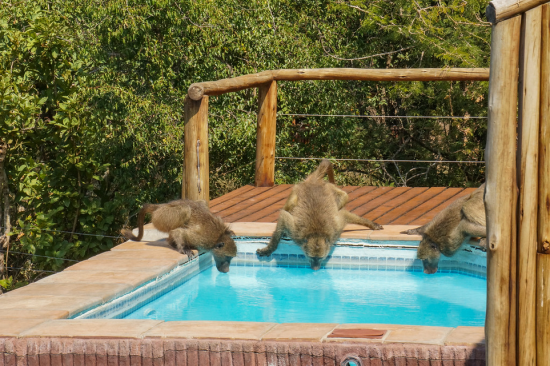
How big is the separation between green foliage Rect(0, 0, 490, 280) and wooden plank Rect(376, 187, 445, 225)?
7.85 ft

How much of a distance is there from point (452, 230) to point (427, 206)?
1814mm

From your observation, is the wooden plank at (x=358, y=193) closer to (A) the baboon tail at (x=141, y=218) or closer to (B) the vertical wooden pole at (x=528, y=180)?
(A) the baboon tail at (x=141, y=218)

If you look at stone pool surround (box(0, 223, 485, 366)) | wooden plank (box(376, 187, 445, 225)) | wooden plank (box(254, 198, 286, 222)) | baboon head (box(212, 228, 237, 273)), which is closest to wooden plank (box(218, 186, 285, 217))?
wooden plank (box(254, 198, 286, 222))

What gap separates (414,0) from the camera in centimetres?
1053

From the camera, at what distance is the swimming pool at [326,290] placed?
216 inches

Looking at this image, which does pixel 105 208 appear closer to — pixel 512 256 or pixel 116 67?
pixel 116 67

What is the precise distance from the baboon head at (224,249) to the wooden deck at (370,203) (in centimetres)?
102

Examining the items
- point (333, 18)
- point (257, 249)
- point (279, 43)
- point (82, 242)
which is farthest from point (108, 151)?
point (333, 18)

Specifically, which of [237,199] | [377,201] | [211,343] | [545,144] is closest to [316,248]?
[377,201]

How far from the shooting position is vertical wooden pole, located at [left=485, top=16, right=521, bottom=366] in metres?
2.96

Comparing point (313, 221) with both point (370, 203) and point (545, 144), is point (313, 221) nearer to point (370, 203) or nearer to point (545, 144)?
point (370, 203)

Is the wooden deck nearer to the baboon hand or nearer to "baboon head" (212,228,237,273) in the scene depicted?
"baboon head" (212,228,237,273)

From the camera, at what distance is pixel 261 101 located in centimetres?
848

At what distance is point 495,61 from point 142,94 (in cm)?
681
